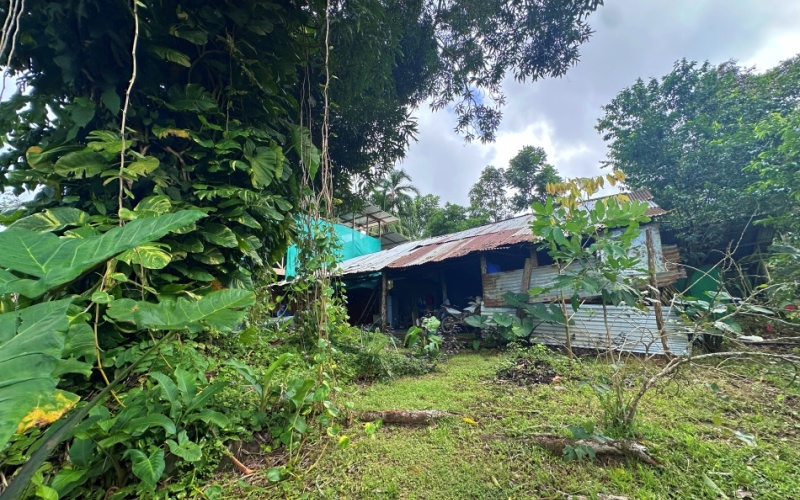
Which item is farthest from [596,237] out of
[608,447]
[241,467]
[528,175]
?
[528,175]

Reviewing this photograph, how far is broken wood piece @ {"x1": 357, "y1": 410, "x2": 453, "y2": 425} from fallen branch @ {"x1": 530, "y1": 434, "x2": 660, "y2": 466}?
78 cm

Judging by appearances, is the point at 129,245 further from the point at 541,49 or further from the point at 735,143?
the point at 735,143

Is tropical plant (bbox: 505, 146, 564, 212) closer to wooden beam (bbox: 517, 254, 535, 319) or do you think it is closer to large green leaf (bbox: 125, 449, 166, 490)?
wooden beam (bbox: 517, 254, 535, 319)

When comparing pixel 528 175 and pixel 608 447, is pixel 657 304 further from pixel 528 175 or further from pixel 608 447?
pixel 528 175

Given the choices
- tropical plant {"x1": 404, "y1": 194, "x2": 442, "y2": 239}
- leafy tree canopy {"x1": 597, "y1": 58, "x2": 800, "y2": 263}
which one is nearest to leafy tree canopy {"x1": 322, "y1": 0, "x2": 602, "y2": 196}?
leafy tree canopy {"x1": 597, "y1": 58, "x2": 800, "y2": 263}

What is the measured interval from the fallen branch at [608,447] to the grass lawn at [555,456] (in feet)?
0.16

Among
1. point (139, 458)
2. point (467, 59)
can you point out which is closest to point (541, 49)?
point (467, 59)

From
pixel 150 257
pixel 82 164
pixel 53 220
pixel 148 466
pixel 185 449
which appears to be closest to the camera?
pixel 148 466

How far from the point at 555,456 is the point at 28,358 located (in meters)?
2.45

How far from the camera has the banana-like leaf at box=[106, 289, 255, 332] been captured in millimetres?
1184

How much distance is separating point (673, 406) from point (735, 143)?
913 centimetres

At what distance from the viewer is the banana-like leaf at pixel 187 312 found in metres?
1.18

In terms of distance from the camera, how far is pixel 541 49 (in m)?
5.34

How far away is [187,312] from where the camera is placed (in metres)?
1.24
